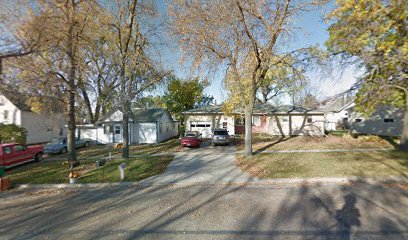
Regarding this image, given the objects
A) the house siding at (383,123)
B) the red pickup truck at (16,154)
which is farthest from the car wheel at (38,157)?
the house siding at (383,123)

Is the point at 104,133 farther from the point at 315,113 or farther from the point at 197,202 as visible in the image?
the point at 315,113

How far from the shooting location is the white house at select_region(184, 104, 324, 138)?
2356 cm

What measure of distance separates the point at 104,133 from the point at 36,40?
621 inches

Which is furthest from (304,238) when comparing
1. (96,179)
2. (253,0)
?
(253,0)

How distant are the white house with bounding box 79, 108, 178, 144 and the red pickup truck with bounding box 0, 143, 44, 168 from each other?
816 cm

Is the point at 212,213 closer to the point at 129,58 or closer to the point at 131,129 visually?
the point at 129,58

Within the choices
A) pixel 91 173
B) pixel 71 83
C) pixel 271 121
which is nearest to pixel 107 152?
pixel 71 83

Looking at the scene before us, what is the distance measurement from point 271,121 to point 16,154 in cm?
2398

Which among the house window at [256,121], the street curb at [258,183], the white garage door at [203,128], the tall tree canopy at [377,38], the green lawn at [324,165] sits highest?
the tall tree canopy at [377,38]

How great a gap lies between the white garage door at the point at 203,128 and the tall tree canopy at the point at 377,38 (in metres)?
15.7

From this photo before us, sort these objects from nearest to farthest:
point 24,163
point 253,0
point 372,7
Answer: point 372,7
point 253,0
point 24,163

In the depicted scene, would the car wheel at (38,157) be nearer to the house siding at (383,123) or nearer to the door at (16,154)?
the door at (16,154)

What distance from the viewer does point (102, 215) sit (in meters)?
5.41

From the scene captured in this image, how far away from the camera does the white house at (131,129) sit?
70.6 feet
